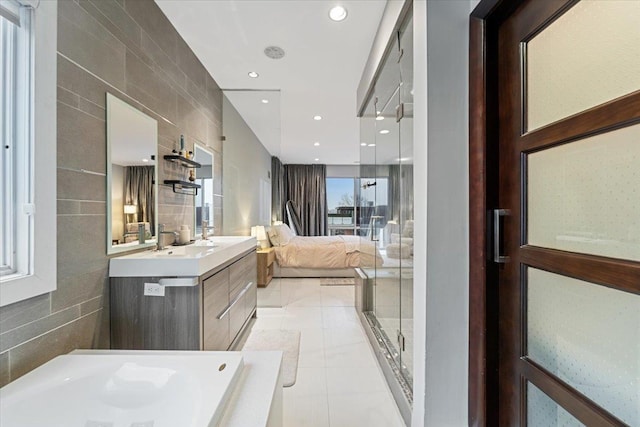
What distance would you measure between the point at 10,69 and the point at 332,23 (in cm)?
193

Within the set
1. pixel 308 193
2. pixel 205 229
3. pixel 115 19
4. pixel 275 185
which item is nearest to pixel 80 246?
pixel 115 19

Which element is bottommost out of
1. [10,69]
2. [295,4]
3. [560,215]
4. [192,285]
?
[192,285]

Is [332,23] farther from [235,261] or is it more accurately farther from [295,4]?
[235,261]

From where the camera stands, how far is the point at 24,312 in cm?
109

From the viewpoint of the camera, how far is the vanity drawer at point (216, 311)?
168cm

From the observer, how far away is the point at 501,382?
1097 mm

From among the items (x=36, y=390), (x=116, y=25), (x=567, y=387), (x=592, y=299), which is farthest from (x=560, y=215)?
(x=116, y=25)

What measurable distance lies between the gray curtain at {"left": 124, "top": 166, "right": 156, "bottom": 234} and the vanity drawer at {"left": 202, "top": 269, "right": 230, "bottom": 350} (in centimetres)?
63

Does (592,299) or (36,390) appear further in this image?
(36,390)

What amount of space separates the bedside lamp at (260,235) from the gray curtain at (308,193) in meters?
3.29

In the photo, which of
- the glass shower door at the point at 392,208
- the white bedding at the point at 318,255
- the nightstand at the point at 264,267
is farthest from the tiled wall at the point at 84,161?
the white bedding at the point at 318,255

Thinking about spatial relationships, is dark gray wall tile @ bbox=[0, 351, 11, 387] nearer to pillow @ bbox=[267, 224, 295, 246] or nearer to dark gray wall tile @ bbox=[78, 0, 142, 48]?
dark gray wall tile @ bbox=[78, 0, 142, 48]

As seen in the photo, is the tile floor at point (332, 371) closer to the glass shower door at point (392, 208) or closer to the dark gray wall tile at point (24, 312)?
the glass shower door at point (392, 208)

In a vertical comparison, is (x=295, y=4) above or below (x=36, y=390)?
above
